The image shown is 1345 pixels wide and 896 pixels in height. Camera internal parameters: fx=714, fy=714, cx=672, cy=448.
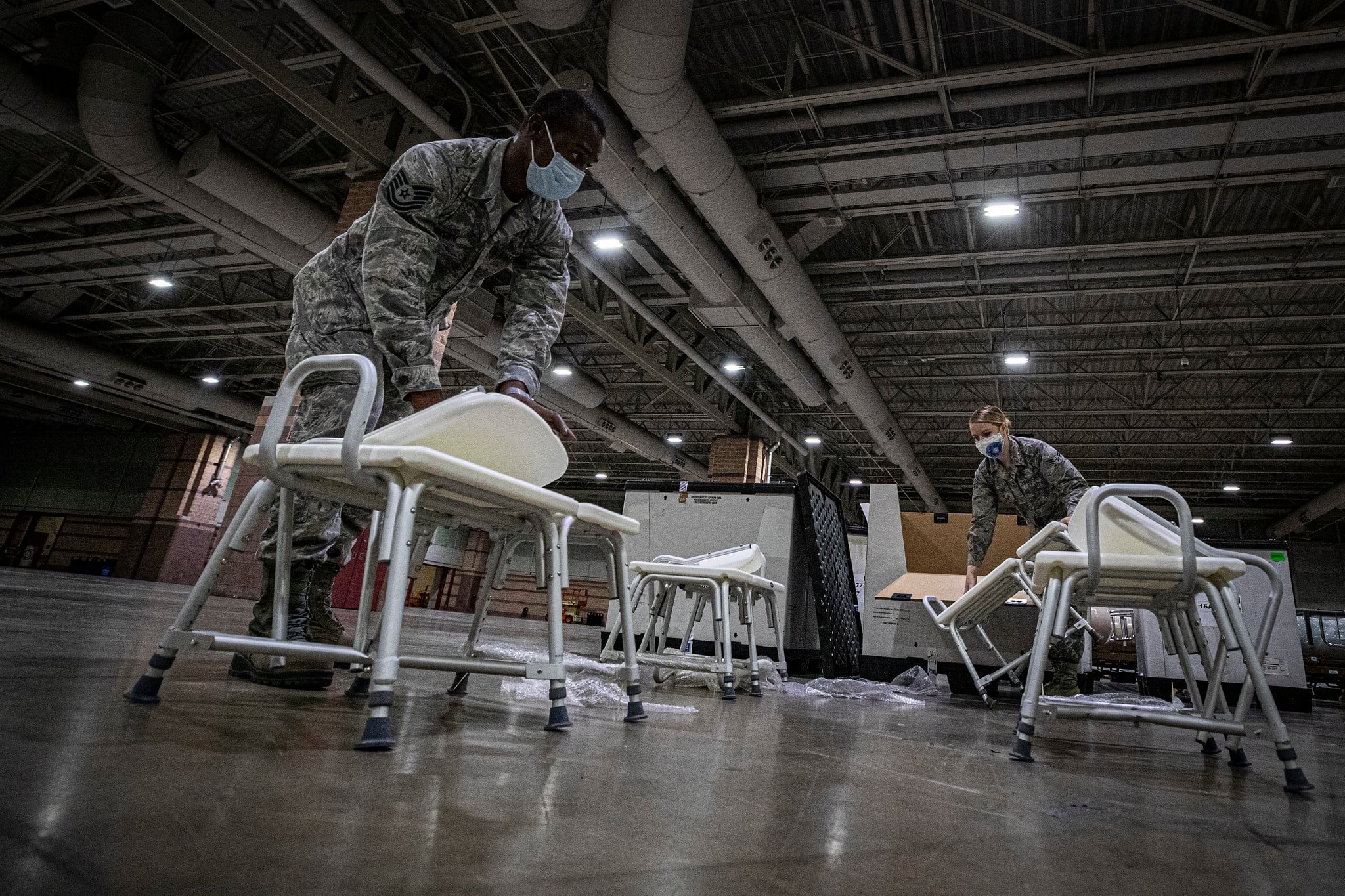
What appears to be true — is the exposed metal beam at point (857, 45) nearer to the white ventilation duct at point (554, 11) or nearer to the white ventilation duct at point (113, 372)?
the white ventilation duct at point (554, 11)

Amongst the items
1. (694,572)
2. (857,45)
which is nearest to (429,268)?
(694,572)

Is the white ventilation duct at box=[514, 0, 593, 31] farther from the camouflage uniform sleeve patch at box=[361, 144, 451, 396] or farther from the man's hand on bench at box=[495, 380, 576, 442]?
the man's hand on bench at box=[495, 380, 576, 442]

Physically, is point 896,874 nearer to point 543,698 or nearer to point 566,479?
point 543,698

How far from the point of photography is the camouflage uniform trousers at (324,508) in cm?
178

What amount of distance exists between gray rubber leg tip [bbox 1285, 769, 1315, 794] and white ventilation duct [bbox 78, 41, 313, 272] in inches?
337

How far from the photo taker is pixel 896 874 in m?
0.75

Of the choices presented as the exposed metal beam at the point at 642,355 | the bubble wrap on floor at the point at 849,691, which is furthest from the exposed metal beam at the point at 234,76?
the bubble wrap on floor at the point at 849,691

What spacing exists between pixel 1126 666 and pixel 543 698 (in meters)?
11.9

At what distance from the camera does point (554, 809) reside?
844 mm

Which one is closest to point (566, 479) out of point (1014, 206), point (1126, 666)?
point (1126, 666)

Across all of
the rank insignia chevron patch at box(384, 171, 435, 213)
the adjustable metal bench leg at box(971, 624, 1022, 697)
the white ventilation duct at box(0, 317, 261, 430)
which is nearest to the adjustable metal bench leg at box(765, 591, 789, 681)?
the adjustable metal bench leg at box(971, 624, 1022, 697)

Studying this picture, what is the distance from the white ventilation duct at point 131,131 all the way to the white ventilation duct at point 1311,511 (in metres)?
20.2

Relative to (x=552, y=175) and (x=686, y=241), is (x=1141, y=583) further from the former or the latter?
(x=686, y=241)

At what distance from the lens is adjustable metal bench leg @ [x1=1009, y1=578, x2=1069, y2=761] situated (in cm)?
173
